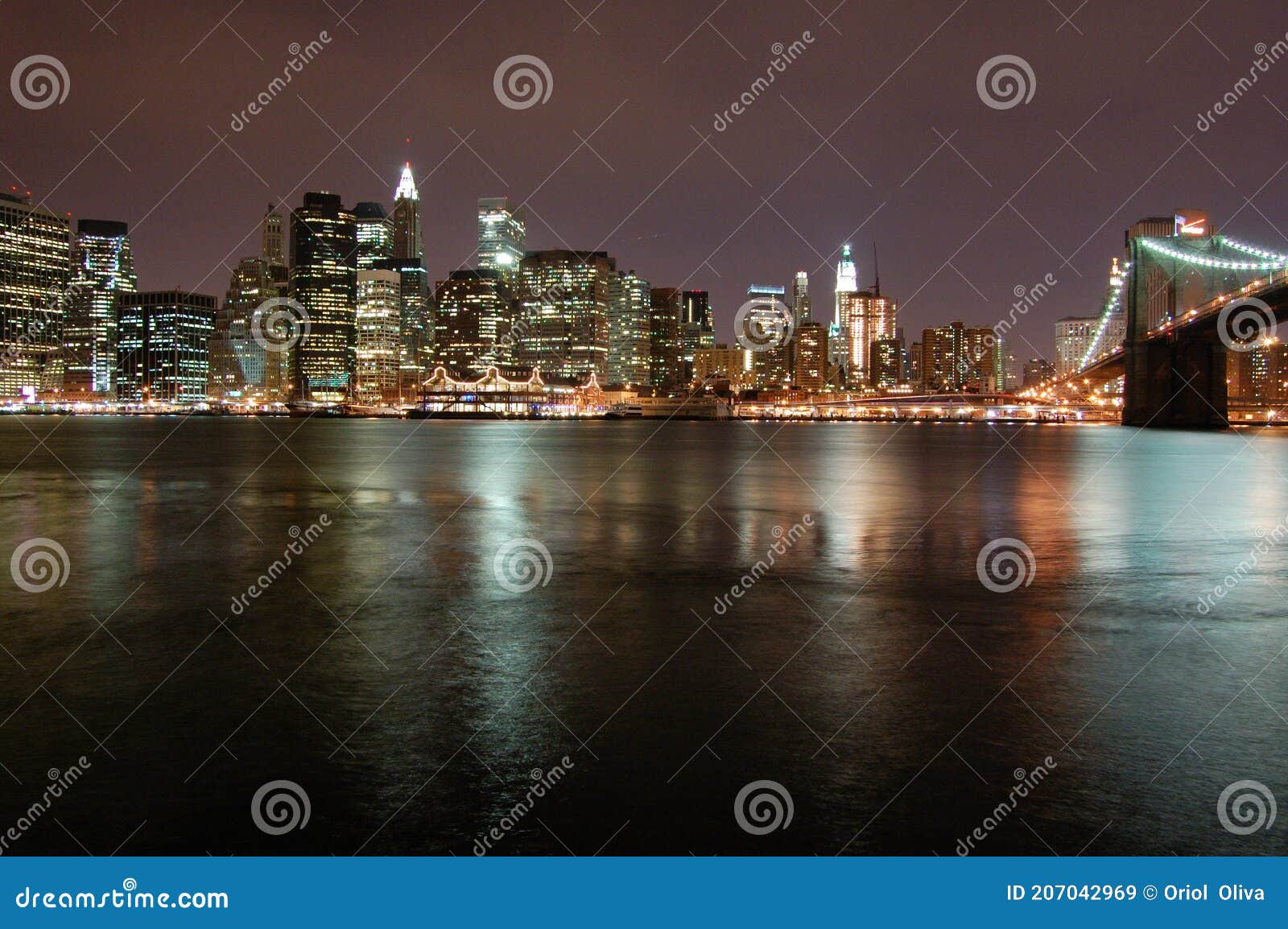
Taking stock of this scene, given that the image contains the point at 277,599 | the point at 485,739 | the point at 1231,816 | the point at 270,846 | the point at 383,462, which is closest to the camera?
the point at 270,846

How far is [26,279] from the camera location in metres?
174

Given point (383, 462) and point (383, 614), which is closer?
point (383, 614)

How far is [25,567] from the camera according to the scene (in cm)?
1271

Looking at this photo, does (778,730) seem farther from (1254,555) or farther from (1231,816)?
(1254,555)

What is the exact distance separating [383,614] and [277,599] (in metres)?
1.41

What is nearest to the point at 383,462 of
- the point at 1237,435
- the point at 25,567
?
the point at 25,567

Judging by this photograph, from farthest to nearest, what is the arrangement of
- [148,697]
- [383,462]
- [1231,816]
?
1. [383,462]
2. [148,697]
3. [1231,816]
